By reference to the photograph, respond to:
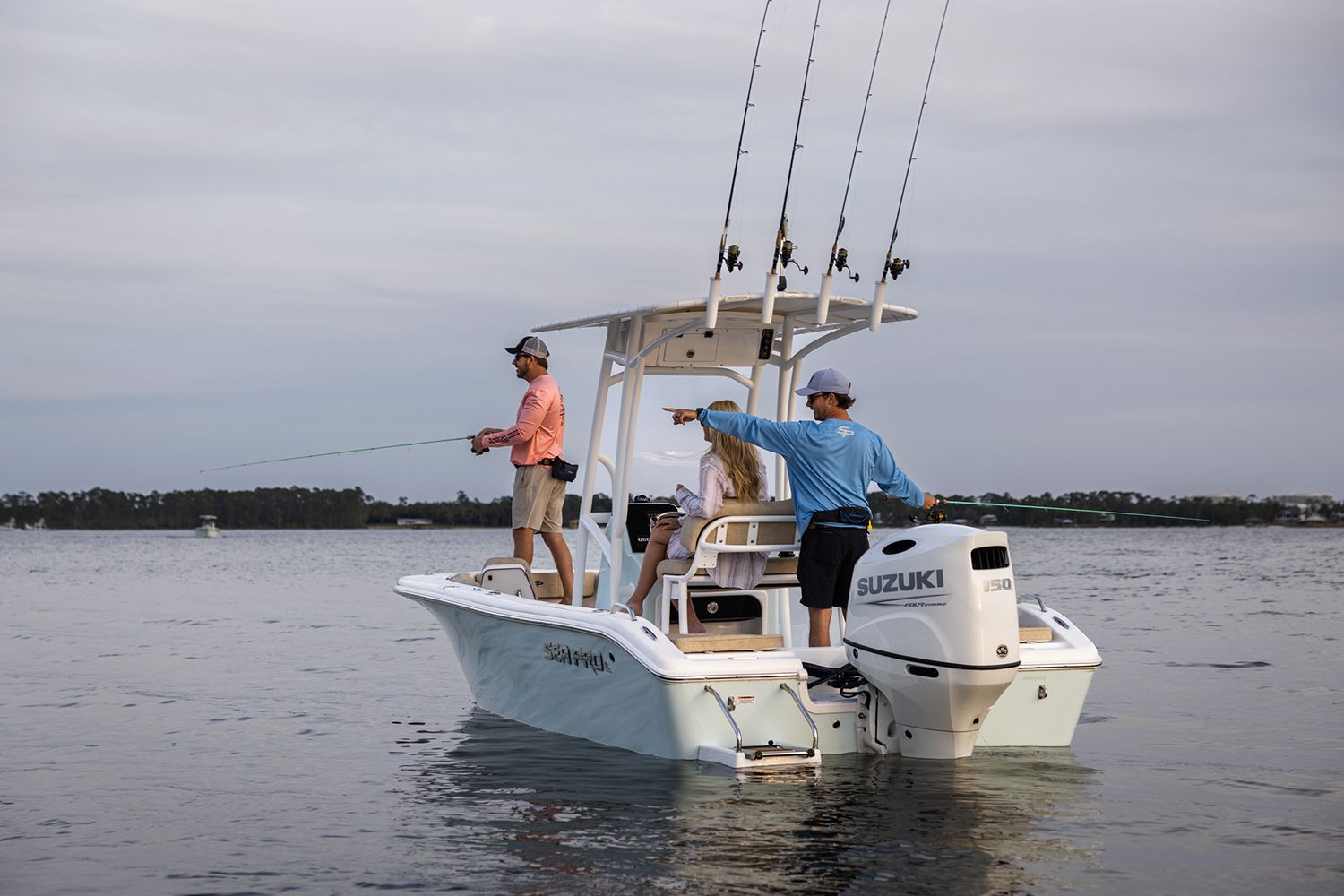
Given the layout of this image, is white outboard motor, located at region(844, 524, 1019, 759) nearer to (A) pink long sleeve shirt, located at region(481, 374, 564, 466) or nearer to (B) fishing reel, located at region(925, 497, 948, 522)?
(B) fishing reel, located at region(925, 497, 948, 522)

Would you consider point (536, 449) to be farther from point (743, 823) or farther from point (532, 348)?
point (743, 823)

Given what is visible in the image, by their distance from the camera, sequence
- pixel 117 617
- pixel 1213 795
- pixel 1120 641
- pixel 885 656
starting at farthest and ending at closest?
pixel 117 617
pixel 1120 641
pixel 1213 795
pixel 885 656

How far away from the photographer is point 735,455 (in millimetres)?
7586

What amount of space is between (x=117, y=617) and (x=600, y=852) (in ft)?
62.1

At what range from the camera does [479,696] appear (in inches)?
384

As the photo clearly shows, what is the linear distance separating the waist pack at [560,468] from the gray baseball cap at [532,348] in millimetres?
651

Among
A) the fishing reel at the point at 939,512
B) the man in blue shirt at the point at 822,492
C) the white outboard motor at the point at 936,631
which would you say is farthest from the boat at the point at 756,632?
the fishing reel at the point at 939,512

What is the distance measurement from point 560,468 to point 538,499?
0.24 m

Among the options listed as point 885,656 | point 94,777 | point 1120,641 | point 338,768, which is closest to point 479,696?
point 338,768

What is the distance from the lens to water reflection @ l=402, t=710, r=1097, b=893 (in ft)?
17.7

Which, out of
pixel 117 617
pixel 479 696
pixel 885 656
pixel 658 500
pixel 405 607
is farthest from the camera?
pixel 405 607

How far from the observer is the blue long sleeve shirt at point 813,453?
286 inches

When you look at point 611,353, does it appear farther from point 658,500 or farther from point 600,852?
point 600,852

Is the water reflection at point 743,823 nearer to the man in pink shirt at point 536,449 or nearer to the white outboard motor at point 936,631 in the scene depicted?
the white outboard motor at point 936,631
